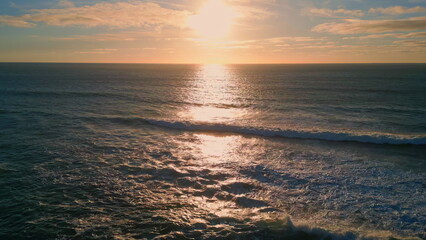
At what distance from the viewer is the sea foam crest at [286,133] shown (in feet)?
65.6

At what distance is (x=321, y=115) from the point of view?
94.1 feet

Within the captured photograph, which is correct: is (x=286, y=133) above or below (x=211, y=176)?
above

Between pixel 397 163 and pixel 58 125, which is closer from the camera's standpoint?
pixel 397 163

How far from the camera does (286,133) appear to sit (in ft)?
72.4

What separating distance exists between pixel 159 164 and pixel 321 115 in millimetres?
20031

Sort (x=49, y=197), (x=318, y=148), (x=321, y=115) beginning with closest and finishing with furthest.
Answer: (x=49, y=197) < (x=318, y=148) < (x=321, y=115)

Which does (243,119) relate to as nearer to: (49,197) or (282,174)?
(282,174)

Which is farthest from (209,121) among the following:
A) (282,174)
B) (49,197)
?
(49,197)

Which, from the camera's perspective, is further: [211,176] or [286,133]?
[286,133]

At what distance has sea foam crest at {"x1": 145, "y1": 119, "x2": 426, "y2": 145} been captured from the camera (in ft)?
65.6

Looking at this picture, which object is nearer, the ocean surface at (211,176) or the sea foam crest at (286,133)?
the ocean surface at (211,176)

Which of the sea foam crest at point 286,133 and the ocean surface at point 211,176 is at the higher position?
the sea foam crest at point 286,133

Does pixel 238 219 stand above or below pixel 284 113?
below

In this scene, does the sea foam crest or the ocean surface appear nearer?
the ocean surface
